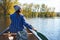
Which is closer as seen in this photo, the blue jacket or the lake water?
the blue jacket

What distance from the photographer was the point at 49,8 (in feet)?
221

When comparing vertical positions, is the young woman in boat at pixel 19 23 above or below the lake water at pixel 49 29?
above

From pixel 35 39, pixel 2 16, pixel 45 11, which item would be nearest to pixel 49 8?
pixel 45 11

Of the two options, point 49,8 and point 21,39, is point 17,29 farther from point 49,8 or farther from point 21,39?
point 49,8

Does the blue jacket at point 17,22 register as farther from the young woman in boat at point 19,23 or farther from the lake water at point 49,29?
the lake water at point 49,29

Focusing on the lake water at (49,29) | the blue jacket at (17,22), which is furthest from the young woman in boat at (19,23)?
the lake water at (49,29)

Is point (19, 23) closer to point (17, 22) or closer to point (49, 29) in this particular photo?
point (17, 22)

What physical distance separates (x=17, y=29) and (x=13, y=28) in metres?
0.11

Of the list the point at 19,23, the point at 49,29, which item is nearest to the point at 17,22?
the point at 19,23

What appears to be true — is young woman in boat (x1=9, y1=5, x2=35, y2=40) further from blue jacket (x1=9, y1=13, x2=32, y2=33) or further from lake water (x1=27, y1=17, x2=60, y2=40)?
lake water (x1=27, y1=17, x2=60, y2=40)

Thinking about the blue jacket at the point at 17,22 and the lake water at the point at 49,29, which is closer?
the blue jacket at the point at 17,22

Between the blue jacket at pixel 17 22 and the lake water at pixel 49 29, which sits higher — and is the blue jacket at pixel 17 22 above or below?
above

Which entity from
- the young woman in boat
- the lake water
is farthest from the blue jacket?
the lake water

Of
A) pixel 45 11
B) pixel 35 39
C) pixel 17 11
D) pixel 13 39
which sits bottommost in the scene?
pixel 45 11
